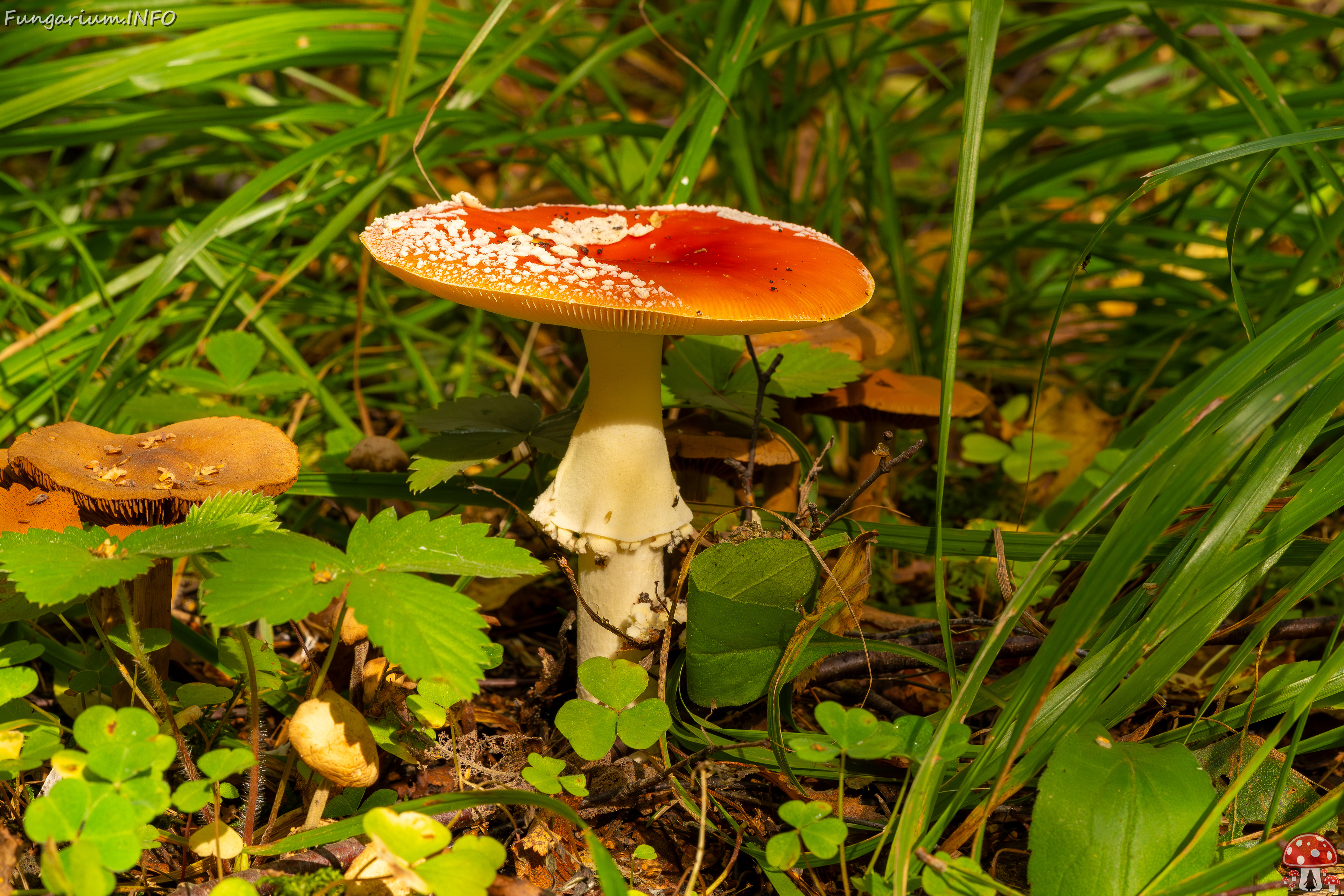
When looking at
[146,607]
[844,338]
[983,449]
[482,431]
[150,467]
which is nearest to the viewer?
[150,467]

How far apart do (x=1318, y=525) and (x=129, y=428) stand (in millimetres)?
3581

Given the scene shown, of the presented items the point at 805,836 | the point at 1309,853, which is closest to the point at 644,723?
the point at 805,836

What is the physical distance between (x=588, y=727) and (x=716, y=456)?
2.52 ft

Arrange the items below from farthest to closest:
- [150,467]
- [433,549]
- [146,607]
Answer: [146,607] → [150,467] → [433,549]

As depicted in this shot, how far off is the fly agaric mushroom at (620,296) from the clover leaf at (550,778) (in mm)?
438

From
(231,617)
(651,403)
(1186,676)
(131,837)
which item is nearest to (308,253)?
(651,403)

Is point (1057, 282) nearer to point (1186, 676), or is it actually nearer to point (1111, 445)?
point (1111, 445)

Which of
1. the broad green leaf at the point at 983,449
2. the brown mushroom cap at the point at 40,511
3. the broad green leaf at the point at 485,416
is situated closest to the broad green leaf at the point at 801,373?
the broad green leaf at the point at 485,416

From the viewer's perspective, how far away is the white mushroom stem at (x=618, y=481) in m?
1.92

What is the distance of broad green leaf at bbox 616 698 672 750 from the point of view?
64.5 inches

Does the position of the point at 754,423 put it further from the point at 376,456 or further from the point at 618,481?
the point at 376,456

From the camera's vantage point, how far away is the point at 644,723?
5.44 ft

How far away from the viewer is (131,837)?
129cm

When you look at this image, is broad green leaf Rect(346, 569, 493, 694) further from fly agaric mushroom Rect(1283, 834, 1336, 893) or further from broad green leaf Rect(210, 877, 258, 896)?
fly agaric mushroom Rect(1283, 834, 1336, 893)
